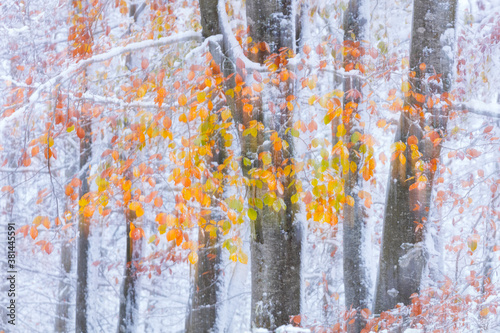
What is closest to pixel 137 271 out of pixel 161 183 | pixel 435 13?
pixel 161 183

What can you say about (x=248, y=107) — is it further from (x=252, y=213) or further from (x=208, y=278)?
(x=208, y=278)

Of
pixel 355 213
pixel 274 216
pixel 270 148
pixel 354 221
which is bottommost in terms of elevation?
pixel 354 221

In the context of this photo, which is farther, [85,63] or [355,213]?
[355,213]

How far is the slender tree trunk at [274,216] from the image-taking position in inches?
123

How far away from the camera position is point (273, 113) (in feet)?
10.2

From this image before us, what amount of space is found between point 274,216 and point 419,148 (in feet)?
5.00


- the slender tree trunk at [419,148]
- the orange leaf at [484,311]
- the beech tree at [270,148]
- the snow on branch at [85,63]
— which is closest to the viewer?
the snow on branch at [85,63]

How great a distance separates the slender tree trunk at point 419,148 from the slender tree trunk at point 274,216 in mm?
1098

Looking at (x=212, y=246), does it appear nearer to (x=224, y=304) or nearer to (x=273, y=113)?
(x=224, y=304)

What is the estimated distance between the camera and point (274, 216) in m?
3.13

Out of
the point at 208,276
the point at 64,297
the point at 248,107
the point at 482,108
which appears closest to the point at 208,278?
the point at 208,276

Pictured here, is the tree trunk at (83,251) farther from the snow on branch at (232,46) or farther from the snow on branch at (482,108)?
the snow on branch at (482,108)

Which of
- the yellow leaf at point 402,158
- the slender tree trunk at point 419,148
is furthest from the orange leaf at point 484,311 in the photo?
the yellow leaf at point 402,158

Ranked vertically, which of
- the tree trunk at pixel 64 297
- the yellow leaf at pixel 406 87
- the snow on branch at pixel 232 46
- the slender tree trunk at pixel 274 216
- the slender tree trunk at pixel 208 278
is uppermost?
the snow on branch at pixel 232 46
